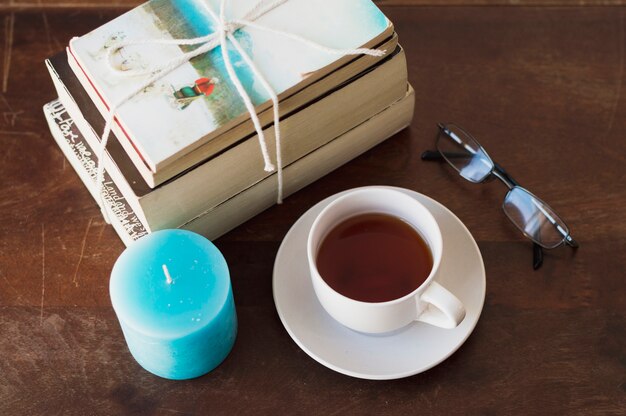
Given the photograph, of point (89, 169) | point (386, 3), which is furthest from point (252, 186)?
point (386, 3)

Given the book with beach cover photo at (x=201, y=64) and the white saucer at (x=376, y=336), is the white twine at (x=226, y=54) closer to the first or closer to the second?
the book with beach cover photo at (x=201, y=64)

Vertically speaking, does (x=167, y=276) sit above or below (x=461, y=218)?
above

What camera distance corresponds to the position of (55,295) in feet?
2.85

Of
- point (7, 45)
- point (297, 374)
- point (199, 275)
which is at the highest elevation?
point (7, 45)

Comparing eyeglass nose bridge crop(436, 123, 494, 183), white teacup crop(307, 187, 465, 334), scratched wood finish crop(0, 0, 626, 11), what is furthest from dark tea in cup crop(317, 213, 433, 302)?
scratched wood finish crop(0, 0, 626, 11)

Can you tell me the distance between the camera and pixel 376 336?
0.83 m

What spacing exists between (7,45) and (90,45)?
0.22 m

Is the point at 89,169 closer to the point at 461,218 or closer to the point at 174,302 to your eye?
the point at 174,302

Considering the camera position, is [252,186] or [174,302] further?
[252,186]

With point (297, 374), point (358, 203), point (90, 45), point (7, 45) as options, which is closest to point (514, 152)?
point (358, 203)

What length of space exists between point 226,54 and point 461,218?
29 cm

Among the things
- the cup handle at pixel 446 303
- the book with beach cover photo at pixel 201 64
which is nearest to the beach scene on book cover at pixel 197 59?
the book with beach cover photo at pixel 201 64

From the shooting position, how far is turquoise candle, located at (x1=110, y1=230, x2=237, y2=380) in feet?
2.50

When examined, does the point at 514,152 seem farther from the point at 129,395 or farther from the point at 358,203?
the point at 129,395
